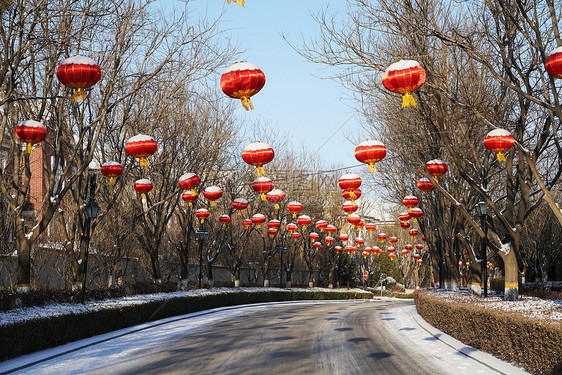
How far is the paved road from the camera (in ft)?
34.6

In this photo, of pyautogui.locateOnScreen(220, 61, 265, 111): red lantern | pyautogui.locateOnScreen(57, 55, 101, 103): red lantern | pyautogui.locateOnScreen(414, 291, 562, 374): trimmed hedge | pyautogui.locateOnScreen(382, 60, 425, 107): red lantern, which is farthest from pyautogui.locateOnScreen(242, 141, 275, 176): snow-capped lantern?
pyautogui.locateOnScreen(414, 291, 562, 374): trimmed hedge

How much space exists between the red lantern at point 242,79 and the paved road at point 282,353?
18.0 ft

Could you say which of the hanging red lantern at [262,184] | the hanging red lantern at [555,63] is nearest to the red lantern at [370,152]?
the hanging red lantern at [555,63]

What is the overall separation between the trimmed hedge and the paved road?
160 centimetres

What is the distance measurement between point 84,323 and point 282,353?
6.17 metres

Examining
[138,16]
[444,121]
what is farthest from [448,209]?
[138,16]

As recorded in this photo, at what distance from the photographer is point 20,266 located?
14.9 meters

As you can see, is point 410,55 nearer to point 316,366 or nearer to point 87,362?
point 316,366

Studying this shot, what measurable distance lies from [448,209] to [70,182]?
56.5 feet

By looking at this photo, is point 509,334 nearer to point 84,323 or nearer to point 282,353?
point 282,353

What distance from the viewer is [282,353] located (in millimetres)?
12438

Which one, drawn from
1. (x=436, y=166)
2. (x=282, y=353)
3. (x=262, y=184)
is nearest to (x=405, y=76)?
(x=436, y=166)

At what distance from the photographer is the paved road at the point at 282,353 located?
1054cm

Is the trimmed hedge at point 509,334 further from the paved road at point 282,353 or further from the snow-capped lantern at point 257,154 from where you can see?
the snow-capped lantern at point 257,154
